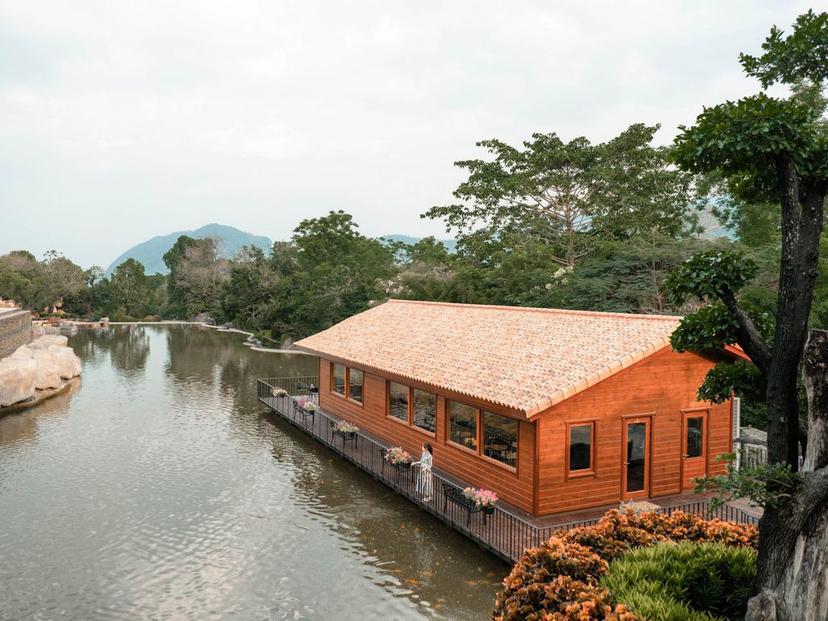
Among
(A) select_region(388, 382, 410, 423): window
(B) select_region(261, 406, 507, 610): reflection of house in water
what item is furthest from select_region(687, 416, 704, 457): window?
(A) select_region(388, 382, 410, 423): window

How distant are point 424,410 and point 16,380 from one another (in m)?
22.4

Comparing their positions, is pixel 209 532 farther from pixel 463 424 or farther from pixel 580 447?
pixel 580 447

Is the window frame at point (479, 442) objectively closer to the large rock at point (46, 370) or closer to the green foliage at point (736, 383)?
the green foliage at point (736, 383)

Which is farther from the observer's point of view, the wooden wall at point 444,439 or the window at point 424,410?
the window at point 424,410

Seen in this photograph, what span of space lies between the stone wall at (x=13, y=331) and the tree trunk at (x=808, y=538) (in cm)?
3919

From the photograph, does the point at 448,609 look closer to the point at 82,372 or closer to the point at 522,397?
the point at 522,397

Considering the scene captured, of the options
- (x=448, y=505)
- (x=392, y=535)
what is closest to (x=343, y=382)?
(x=448, y=505)

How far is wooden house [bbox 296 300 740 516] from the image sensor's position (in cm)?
1592

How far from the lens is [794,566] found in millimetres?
7480

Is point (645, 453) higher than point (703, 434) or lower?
lower

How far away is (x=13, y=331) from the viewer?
39.4m

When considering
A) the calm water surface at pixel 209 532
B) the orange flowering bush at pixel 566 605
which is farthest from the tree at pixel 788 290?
the calm water surface at pixel 209 532

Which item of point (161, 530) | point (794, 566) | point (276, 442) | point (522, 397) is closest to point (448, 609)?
point (522, 397)

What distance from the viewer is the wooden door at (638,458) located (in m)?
16.9
